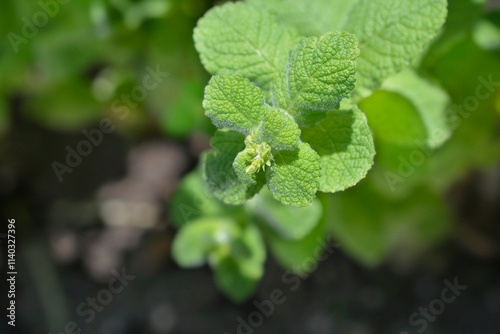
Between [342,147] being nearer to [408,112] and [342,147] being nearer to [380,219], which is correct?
[408,112]

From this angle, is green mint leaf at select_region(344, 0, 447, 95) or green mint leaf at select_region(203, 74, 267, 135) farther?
green mint leaf at select_region(344, 0, 447, 95)

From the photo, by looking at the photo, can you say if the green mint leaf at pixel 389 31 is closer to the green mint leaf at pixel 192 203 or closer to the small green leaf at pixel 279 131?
the small green leaf at pixel 279 131

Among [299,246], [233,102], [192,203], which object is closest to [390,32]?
[233,102]

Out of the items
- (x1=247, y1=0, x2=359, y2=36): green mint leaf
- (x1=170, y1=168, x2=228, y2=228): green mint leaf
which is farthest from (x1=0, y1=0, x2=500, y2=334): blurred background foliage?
(x1=247, y1=0, x2=359, y2=36): green mint leaf

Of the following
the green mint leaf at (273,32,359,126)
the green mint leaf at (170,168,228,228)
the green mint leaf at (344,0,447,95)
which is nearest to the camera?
the green mint leaf at (273,32,359,126)

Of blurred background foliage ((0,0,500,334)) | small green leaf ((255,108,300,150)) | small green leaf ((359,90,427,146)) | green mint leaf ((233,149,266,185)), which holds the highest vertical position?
small green leaf ((255,108,300,150))

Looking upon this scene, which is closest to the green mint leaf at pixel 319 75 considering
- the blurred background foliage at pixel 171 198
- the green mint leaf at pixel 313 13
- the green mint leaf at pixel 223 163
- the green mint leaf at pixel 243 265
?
the green mint leaf at pixel 223 163

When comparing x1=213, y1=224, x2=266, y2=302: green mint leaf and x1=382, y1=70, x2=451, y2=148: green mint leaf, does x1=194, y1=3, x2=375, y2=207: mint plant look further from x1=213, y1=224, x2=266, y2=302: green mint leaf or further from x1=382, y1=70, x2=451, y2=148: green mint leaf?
x1=213, y1=224, x2=266, y2=302: green mint leaf

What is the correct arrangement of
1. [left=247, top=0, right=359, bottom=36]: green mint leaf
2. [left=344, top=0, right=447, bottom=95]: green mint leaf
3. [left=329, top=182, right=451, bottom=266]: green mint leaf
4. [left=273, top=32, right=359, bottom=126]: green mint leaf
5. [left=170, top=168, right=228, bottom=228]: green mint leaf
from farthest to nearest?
[left=329, top=182, right=451, bottom=266]: green mint leaf → [left=170, top=168, right=228, bottom=228]: green mint leaf → [left=247, top=0, right=359, bottom=36]: green mint leaf → [left=344, top=0, right=447, bottom=95]: green mint leaf → [left=273, top=32, right=359, bottom=126]: green mint leaf
